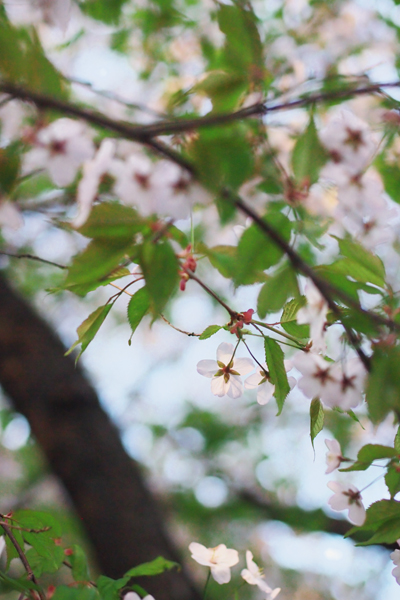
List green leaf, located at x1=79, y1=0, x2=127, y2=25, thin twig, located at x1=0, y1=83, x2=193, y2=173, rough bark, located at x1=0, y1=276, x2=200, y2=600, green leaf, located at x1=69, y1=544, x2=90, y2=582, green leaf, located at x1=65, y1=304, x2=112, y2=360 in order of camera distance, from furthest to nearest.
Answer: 1. rough bark, located at x1=0, y1=276, x2=200, y2=600
2. green leaf, located at x1=79, y1=0, x2=127, y2=25
3. green leaf, located at x1=69, y1=544, x2=90, y2=582
4. green leaf, located at x1=65, y1=304, x2=112, y2=360
5. thin twig, located at x1=0, y1=83, x2=193, y2=173

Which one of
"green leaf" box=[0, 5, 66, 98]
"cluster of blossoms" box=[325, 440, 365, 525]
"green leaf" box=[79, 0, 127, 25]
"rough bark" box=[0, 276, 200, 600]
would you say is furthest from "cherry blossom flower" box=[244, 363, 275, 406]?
"green leaf" box=[79, 0, 127, 25]

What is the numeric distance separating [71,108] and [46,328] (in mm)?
1729

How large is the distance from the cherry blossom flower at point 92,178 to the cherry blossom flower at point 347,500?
434 millimetres

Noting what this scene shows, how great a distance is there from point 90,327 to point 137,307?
0.06 m

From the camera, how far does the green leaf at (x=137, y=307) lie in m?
0.52

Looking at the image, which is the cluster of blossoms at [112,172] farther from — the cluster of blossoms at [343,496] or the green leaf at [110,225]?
the cluster of blossoms at [343,496]

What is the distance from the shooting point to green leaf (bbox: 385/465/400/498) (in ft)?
1.66

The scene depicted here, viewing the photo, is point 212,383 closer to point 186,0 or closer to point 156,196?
point 156,196

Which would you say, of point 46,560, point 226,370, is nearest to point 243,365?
point 226,370

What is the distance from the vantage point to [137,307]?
1.74 ft

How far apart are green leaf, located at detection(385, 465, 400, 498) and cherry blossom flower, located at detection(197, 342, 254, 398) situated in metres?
0.21

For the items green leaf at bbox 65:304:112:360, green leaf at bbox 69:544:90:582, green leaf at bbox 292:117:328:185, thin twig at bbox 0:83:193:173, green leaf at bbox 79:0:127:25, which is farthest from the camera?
green leaf at bbox 79:0:127:25

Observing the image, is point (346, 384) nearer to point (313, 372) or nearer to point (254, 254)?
point (313, 372)

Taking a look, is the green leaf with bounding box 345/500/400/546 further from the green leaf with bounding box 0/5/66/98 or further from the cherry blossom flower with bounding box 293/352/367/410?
the green leaf with bounding box 0/5/66/98
